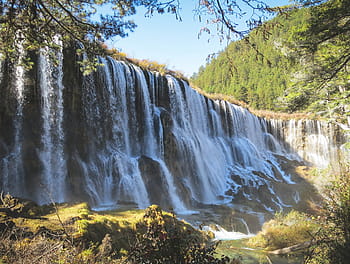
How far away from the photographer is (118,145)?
13445mm

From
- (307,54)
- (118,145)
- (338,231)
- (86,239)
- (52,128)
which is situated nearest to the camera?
(338,231)

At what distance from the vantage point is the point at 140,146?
14.8 metres

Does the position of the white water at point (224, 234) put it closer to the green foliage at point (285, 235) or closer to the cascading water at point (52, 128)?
the green foliage at point (285, 235)

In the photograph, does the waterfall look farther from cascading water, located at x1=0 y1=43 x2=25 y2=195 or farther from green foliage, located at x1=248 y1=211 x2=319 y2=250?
cascading water, located at x1=0 y1=43 x2=25 y2=195

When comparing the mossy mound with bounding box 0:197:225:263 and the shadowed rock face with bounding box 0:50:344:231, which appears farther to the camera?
the shadowed rock face with bounding box 0:50:344:231

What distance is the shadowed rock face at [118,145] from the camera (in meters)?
10.0

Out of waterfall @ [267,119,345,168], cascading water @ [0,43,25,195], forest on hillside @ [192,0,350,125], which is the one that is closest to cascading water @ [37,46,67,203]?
cascading water @ [0,43,25,195]

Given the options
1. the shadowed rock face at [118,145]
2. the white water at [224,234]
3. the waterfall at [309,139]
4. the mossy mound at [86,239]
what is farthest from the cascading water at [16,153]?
the waterfall at [309,139]

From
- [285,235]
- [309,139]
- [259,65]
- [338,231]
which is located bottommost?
[285,235]

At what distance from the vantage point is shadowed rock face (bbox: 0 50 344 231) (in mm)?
10031

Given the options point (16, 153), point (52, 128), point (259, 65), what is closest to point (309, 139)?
point (52, 128)

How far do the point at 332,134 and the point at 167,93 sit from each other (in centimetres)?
2379

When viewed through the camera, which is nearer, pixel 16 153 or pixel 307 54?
pixel 307 54

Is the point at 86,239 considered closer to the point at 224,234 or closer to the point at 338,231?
the point at 338,231
